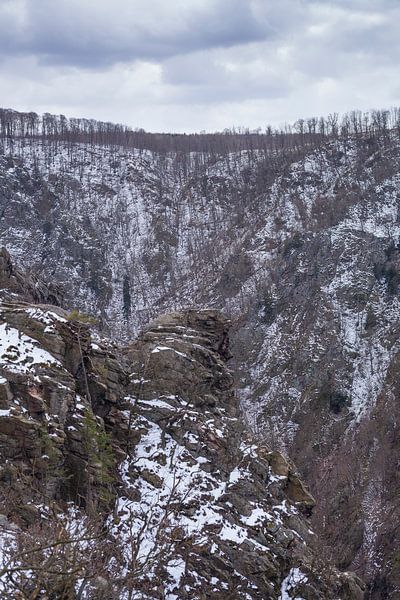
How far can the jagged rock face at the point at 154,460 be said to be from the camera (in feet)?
55.9

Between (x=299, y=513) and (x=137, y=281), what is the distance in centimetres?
9062

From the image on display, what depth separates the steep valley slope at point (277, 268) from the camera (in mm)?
58822

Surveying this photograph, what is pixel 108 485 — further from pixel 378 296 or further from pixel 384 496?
pixel 378 296

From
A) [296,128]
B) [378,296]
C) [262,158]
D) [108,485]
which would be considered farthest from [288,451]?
[296,128]

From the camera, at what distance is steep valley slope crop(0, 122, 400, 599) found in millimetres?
58822

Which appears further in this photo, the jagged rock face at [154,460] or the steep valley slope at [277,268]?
the steep valley slope at [277,268]

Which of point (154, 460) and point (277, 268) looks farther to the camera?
point (277, 268)

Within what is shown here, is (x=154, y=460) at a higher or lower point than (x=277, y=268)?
lower

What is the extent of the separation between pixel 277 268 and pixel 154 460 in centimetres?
7422

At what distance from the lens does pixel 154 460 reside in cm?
2066

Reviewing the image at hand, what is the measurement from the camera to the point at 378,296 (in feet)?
267

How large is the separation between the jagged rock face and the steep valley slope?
68.3ft

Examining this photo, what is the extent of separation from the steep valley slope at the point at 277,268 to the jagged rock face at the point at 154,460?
68.3 ft

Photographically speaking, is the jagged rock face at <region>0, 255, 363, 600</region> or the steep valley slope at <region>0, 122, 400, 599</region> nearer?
the jagged rock face at <region>0, 255, 363, 600</region>
